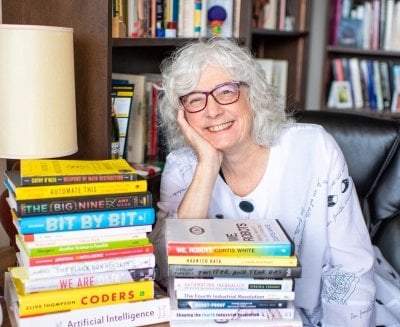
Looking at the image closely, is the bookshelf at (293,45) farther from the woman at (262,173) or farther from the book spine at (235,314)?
the book spine at (235,314)

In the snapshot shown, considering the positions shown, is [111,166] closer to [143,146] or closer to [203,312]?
[203,312]

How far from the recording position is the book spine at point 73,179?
0.96 metres

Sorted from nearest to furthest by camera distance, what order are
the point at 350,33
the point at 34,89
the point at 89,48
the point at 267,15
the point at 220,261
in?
the point at 220,261 → the point at 34,89 → the point at 89,48 → the point at 267,15 → the point at 350,33

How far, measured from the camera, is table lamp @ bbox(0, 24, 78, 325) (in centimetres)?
111

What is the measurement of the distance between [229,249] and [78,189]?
0.29 metres

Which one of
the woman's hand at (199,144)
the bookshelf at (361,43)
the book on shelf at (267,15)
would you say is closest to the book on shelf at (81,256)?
the woman's hand at (199,144)

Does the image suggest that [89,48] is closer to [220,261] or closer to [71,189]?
[71,189]

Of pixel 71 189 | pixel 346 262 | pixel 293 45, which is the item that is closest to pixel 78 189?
pixel 71 189

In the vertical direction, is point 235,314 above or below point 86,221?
below

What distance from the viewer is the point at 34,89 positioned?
1127 mm

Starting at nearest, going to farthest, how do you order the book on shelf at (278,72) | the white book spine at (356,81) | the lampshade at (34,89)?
the lampshade at (34,89) → the book on shelf at (278,72) → the white book spine at (356,81)

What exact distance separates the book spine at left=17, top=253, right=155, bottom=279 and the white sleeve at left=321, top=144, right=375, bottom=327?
569 mm

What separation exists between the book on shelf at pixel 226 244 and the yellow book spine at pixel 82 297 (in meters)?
0.11

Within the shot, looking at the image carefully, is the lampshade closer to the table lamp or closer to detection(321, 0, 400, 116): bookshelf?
the table lamp
